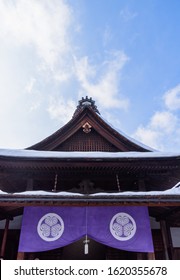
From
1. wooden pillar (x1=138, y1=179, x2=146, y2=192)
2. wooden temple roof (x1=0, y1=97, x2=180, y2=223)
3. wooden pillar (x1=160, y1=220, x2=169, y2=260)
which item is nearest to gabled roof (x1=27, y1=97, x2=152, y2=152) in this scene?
wooden temple roof (x1=0, y1=97, x2=180, y2=223)

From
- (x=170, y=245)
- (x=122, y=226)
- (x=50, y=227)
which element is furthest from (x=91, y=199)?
(x=170, y=245)

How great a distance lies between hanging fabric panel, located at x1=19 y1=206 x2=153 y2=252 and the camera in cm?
724

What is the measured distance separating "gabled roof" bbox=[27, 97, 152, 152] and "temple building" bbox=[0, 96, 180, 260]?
49 millimetres

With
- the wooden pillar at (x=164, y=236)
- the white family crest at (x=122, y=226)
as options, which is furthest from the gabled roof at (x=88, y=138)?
the white family crest at (x=122, y=226)

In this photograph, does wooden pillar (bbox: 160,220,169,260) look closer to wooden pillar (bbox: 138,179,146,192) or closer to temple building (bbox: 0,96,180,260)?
temple building (bbox: 0,96,180,260)

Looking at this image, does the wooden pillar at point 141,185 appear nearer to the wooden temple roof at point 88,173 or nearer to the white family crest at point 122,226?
the wooden temple roof at point 88,173

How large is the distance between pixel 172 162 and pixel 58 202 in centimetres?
468

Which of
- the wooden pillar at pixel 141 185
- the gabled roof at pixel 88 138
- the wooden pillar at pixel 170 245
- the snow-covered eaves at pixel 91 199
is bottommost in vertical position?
the wooden pillar at pixel 170 245

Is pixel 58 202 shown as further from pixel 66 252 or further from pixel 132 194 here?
pixel 66 252

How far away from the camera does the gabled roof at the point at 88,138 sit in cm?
1130

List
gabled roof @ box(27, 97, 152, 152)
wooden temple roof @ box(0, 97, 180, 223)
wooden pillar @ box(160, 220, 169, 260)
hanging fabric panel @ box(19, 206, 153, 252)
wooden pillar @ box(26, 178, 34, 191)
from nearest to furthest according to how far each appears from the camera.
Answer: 1. hanging fabric panel @ box(19, 206, 153, 252)
2. wooden temple roof @ box(0, 97, 180, 223)
3. wooden pillar @ box(160, 220, 169, 260)
4. wooden pillar @ box(26, 178, 34, 191)
5. gabled roof @ box(27, 97, 152, 152)

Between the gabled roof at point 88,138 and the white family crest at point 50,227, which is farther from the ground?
the gabled roof at point 88,138

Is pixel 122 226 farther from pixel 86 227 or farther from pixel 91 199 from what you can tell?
pixel 91 199
